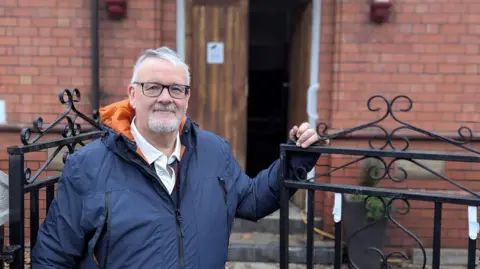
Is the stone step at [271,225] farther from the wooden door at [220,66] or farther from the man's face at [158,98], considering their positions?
the man's face at [158,98]

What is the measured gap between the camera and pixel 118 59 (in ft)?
14.3

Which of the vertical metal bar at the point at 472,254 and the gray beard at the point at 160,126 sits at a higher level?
the gray beard at the point at 160,126

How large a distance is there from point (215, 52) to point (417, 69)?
1871 millimetres

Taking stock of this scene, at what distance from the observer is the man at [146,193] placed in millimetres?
1714

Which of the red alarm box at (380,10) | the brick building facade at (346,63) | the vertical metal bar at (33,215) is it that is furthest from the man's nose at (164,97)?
the red alarm box at (380,10)

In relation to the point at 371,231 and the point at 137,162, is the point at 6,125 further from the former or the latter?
the point at 371,231

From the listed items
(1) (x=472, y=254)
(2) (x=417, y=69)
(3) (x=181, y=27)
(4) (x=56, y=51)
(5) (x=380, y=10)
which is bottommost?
(1) (x=472, y=254)

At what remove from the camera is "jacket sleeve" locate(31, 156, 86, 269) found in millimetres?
1707

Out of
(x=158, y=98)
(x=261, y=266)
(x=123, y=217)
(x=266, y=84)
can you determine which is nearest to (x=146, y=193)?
(x=123, y=217)

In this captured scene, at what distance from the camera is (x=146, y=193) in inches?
69.2

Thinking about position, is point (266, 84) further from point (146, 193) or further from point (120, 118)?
point (146, 193)

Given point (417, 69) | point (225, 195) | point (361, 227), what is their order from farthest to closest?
1. point (417, 69)
2. point (361, 227)
3. point (225, 195)

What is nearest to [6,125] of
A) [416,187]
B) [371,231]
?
[371,231]

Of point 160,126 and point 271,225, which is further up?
point 160,126
